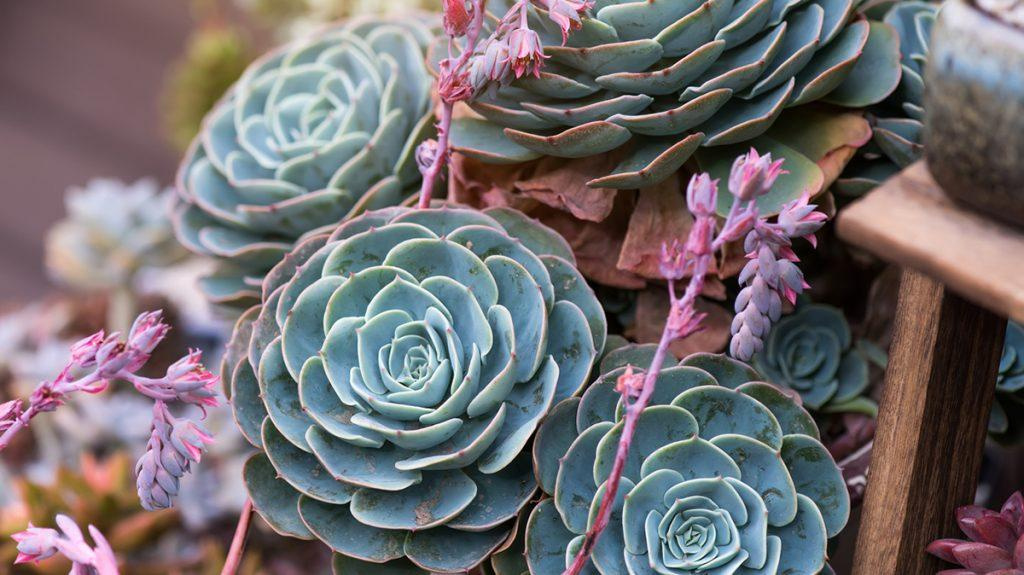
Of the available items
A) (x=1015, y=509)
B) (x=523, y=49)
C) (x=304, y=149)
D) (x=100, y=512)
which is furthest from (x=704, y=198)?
(x=100, y=512)

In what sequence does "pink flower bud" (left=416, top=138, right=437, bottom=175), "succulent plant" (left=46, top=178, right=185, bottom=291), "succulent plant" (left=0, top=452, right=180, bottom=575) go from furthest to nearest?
"succulent plant" (left=46, top=178, right=185, bottom=291), "succulent plant" (left=0, top=452, right=180, bottom=575), "pink flower bud" (left=416, top=138, right=437, bottom=175)

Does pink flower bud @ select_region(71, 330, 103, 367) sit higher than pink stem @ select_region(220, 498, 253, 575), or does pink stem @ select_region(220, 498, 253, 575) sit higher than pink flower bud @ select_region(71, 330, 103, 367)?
pink flower bud @ select_region(71, 330, 103, 367)

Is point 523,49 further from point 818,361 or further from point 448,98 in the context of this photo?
point 818,361


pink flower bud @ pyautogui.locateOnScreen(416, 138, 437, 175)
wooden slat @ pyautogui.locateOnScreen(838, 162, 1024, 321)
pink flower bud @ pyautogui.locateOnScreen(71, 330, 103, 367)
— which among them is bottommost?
pink flower bud @ pyautogui.locateOnScreen(416, 138, 437, 175)

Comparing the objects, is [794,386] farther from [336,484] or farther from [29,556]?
[29,556]

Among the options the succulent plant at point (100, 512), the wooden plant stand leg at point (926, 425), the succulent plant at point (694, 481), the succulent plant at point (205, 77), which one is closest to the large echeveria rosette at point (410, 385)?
the succulent plant at point (694, 481)

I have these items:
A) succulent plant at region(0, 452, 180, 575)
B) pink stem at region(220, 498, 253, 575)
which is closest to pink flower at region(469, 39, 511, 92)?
pink stem at region(220, 498, 253, 575)

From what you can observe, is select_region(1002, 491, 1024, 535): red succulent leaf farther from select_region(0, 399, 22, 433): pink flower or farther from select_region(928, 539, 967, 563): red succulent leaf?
select_region(0, 399, 22, 433): pink flower
